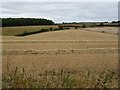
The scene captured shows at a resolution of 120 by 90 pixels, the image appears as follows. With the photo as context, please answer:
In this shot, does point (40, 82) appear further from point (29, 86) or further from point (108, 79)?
point (108, 79)

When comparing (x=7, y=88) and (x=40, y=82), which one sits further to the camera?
(x=40, y=82)

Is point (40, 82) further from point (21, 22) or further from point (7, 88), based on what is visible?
point (21, 22)

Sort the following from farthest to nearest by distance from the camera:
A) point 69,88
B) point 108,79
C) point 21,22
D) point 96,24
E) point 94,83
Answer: point 21,22 → point 96,24 → point 108,79 → point 94,83 → point 69,88

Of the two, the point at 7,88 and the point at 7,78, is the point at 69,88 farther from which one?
the point at 7,78

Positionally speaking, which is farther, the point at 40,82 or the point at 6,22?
the point at 6,22

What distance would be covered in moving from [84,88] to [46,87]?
94 centimetres

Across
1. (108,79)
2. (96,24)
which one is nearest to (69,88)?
(108,79)

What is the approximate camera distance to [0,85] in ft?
21.6

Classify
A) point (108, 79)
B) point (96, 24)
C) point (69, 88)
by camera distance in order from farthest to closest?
point (96, 24), point (108, 79), point (69, 88)

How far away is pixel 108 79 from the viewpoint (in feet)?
24.0

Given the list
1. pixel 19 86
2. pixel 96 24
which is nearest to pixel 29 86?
pixel 19 86

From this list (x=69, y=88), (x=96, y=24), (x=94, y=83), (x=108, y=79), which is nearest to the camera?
(x=69, y=88)

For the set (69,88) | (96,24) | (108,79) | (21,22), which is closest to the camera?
(69,88)

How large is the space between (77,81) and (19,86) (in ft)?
5.08
